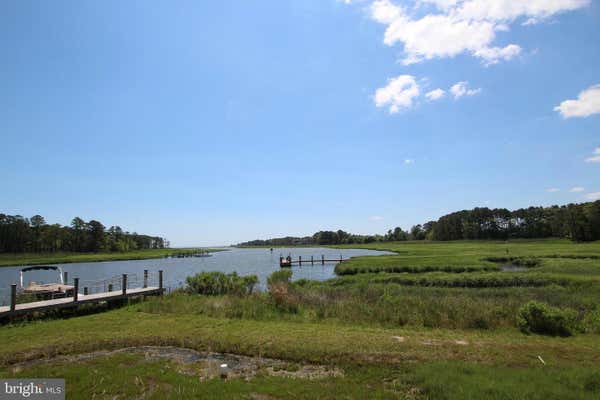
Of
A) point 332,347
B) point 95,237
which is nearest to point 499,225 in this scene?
point 332,347

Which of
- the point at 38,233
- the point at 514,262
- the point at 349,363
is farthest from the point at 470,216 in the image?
the point at 38,233

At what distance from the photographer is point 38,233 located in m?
101

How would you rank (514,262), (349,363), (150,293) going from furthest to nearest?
(514,262) → (150,293) → (349,363)

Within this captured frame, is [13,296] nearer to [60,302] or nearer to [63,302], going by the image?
[60,302]

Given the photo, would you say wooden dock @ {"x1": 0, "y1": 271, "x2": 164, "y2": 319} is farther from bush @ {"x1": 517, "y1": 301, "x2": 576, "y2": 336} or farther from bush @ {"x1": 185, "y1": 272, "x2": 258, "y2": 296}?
bush @ {"x1": 517, "y1": 301, "x2": 576, "y2": 336}

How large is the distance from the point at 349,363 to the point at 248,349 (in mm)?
2849

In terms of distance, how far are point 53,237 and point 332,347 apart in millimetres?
121714

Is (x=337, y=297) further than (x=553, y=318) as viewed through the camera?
Yes

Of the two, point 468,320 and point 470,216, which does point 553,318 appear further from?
point 470,216

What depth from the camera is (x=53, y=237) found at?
10044cm

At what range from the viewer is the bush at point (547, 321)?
1005 centimetres

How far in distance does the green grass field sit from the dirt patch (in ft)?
0.46

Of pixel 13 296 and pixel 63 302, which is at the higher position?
pixel 13 296

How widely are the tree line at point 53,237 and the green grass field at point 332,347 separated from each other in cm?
10944
